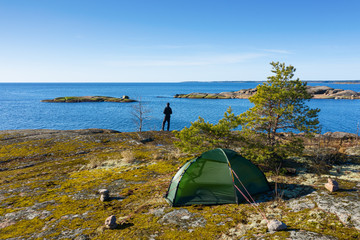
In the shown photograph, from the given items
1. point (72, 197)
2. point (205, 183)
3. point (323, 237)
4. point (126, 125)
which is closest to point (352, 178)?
point (323, 237)

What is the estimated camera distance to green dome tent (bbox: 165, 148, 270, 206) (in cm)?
805

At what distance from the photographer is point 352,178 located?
970 centimetres

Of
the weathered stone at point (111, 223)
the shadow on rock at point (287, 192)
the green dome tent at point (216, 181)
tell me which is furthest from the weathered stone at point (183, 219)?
the shadow on rock at point (287, 192)

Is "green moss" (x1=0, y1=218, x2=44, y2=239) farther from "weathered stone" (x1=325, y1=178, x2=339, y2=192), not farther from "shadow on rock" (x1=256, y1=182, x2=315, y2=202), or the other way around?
"weathered stone" (x1=325, y1=178, x2=339, y2=192)

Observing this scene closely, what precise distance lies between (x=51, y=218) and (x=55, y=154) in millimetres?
10379

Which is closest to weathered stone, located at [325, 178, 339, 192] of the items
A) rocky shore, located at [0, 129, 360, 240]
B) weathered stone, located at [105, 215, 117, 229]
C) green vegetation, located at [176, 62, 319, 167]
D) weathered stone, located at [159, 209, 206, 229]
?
rocky shore, located at [0, 129, 360, 240]

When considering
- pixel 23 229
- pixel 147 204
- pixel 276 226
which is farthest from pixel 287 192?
pixel 23 229

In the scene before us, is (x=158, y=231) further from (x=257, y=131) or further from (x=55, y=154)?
(x=55, y=154)

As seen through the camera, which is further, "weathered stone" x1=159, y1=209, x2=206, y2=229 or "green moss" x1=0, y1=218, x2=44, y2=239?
"weathered stone" x1=159, y1=209, x2=206, y2=229

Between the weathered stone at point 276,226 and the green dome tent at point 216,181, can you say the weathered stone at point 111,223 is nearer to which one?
the green dome tent at point 216,181

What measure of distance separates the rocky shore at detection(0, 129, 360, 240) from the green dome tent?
395 millimetres

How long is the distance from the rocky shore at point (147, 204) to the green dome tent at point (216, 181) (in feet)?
1.29

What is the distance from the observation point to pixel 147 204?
8055 mm

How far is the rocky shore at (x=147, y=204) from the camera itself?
19.9ft
